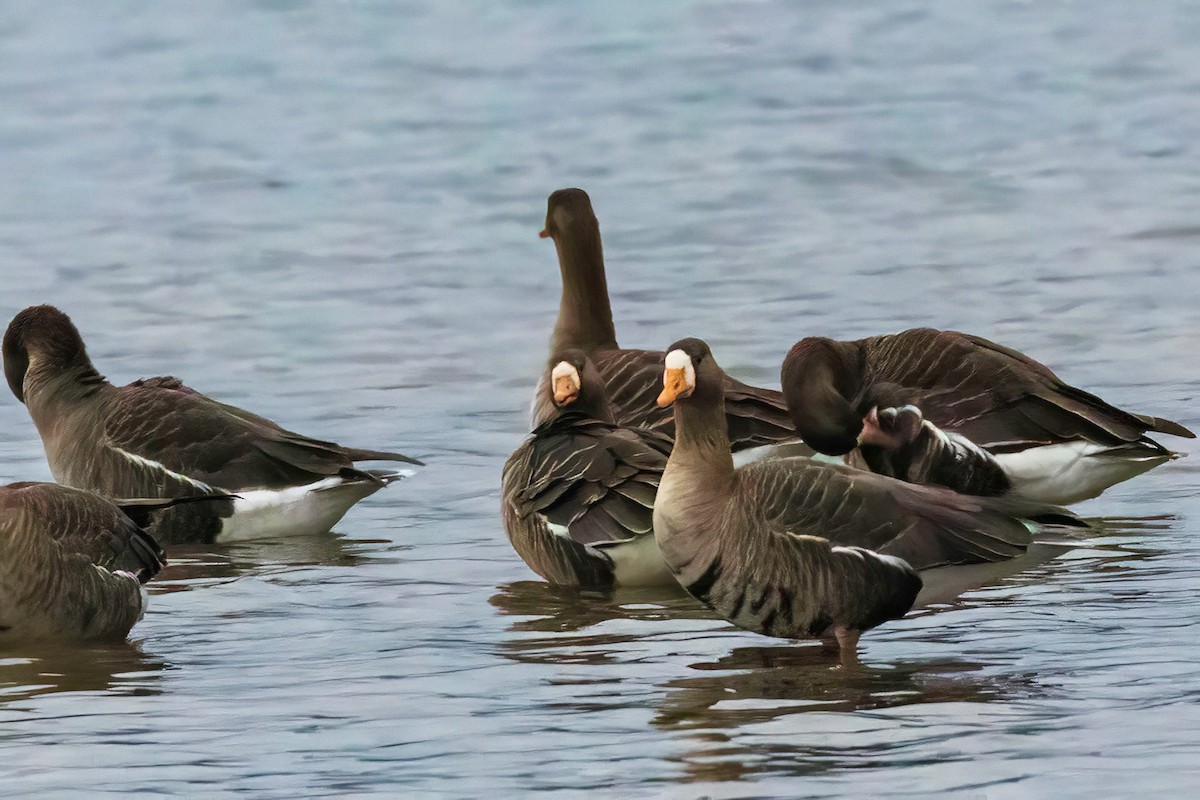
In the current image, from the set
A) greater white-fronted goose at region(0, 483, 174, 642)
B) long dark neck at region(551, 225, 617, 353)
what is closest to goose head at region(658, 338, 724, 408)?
greater white-fronted goose at region(0, 483, 174, 642)

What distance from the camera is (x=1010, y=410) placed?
13.3 meters

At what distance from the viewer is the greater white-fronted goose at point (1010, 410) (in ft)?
42.9

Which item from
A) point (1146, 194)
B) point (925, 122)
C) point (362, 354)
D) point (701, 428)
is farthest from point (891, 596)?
point (925, 122)

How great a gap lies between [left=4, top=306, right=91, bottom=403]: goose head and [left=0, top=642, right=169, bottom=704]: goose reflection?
3.87 meters

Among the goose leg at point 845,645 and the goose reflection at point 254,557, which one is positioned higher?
the goose reflection at point 254,557

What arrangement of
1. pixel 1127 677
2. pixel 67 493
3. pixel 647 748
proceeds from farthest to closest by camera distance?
pixel 67 493, pixel 1127 677, pixel 647 748

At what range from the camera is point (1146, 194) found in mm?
24109

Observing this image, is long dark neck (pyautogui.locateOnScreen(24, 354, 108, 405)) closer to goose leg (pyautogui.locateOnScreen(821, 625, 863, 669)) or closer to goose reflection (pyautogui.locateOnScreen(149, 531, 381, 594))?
goose reflection (pyautogui.locateOnScreen(149, 531, 381, 594))

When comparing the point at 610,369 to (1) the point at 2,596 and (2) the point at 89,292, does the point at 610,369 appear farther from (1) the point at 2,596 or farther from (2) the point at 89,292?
(2) the point at 89,292

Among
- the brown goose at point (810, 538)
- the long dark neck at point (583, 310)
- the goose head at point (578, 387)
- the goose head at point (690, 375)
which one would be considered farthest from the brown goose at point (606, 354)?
the brown goose at point (810, 538)

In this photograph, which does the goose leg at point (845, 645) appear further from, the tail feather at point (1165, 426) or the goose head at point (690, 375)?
the tail feather at point (1165, 426)

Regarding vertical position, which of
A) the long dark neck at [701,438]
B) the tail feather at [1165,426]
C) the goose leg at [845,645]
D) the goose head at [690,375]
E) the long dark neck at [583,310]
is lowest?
the goose leg at [845,645]

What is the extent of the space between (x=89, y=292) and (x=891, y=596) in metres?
12.7

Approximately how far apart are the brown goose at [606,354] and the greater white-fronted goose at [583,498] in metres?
0.73
